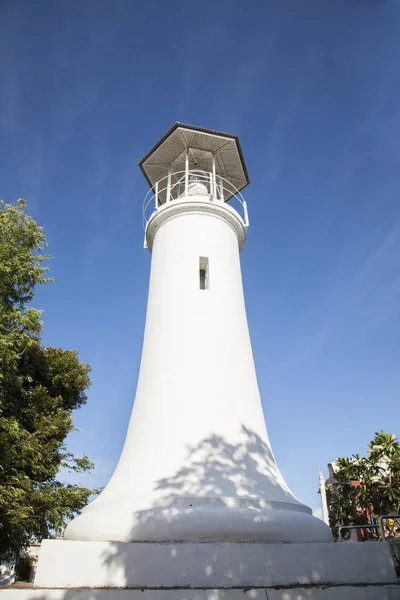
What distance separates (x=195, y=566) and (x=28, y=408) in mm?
11027

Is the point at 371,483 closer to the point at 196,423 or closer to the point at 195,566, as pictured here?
the point at 196,423

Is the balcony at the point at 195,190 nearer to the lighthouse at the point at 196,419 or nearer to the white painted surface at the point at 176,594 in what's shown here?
the lighthouse at the point at 196,419

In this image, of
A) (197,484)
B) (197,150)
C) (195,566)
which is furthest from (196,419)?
(197,150)

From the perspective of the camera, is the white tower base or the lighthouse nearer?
the white tower base

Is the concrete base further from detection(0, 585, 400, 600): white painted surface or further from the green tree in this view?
the green tree

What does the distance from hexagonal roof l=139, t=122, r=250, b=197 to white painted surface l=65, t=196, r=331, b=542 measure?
8.22 feet

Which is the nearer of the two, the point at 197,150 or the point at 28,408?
the point at 197,150

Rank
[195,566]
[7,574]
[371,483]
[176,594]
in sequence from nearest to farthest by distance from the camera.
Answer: [176,594] < [195,566] < [371,483] < [7,574]

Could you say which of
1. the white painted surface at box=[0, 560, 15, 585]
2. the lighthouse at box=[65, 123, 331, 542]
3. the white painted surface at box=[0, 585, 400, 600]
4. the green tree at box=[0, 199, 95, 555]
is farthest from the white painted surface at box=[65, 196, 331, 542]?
the white painted surface at box=[0, 560, 15, 585]

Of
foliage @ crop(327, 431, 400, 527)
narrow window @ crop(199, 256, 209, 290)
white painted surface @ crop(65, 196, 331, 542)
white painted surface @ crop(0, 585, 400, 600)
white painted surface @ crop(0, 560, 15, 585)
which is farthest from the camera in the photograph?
white painted surface @ crop(0, 560, 15, 585)

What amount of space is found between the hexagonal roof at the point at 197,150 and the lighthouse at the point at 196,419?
370 millimetres

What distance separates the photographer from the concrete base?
498 centimetres

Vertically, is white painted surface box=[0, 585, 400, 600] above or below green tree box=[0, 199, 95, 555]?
below

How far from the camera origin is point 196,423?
697 centimetres
